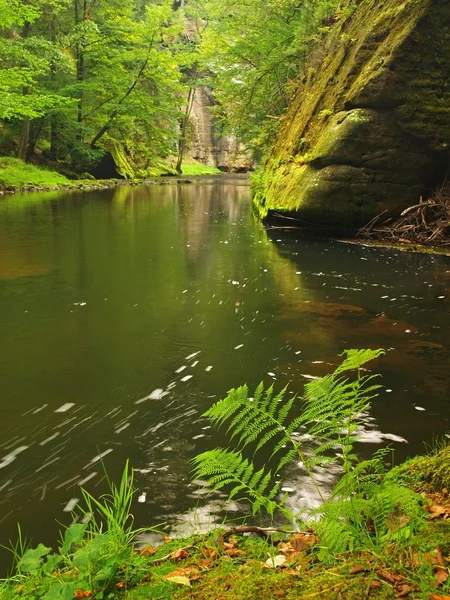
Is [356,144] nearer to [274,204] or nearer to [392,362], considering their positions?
[274,204]

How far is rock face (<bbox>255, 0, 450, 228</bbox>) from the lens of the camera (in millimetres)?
10883

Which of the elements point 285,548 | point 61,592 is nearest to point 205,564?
point 285,548

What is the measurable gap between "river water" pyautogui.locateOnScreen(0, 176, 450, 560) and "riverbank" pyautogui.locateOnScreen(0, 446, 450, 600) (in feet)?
2.17

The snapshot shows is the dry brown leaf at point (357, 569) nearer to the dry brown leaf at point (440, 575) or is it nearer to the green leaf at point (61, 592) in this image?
the dry brown leaf at point (440, 575)

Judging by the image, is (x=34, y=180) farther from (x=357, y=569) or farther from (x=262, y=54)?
(x=357, y=569)

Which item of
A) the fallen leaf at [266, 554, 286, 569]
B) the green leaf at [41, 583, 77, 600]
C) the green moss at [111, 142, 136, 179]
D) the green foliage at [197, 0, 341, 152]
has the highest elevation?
the green foliage at [197, 0, 341, 152]

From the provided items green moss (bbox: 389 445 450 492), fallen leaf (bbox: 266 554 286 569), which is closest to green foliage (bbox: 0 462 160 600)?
fallen leaf (bbox: 266 554 286 569)

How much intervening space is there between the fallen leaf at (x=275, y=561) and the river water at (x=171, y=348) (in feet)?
2.87

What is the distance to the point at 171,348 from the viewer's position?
5285 mm

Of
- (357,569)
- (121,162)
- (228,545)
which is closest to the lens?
(357,569)

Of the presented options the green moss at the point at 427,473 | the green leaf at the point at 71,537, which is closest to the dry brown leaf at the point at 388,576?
the green moss at the point at 427,473

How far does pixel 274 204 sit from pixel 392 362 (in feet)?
30.6

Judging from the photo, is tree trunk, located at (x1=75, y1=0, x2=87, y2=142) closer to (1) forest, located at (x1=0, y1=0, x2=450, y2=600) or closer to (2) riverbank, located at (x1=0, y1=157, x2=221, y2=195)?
(2) riverbank, located at (x1=0, y1=157, x2=221, y2=195)

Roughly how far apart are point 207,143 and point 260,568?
6986 cm
